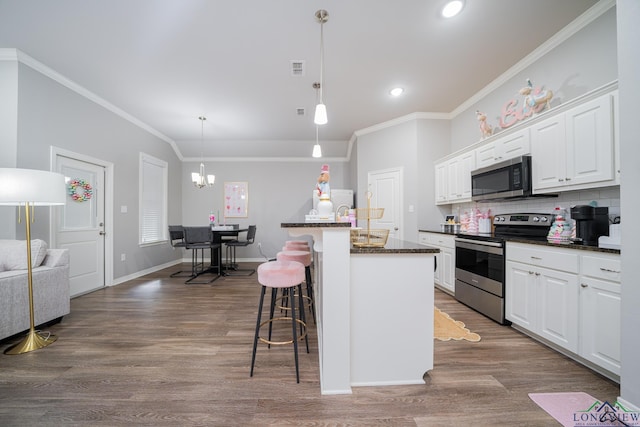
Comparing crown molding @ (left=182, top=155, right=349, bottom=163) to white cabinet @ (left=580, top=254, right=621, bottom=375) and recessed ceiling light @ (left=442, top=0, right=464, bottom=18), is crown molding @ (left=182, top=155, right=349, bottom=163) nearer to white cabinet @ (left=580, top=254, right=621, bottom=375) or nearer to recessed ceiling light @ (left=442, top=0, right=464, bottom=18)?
recessed ceiling light @ (left=442, top=0, right=464, bottom=18)

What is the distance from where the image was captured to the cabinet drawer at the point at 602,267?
154 centimetres

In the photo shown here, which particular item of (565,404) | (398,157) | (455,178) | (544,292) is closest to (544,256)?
(544,292)

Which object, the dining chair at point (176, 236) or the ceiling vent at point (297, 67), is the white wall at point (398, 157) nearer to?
the ceiling vent at point (297, 67)

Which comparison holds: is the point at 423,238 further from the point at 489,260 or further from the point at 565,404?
the point at 565,404

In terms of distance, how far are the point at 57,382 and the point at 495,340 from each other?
3410 mm

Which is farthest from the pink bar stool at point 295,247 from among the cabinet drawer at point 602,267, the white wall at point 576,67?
the white wall at point 576,67

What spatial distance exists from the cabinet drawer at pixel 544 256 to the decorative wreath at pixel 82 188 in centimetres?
548

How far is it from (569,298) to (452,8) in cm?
255

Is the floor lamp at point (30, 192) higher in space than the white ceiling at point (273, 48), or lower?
lower

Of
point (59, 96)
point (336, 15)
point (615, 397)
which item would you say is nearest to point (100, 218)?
point (59, 96)

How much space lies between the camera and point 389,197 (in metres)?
4.52

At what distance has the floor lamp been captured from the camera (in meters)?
1.92

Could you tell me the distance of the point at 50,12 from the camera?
2098mm

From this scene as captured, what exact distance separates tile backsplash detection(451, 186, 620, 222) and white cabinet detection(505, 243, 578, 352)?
677mm
